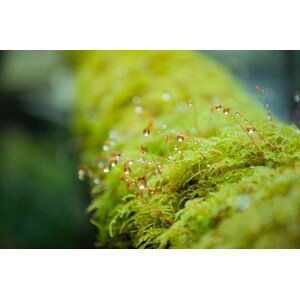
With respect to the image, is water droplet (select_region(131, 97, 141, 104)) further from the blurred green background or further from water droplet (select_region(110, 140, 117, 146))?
the blurred green background

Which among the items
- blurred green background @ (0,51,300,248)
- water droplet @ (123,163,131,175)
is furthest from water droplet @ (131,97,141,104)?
water droplet @ (123,163,131,175)

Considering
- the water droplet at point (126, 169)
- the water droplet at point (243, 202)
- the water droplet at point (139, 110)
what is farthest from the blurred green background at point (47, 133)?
the water droplet at point (243, 202)

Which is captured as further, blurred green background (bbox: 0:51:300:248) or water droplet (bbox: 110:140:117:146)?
blurred green background (bbox: 0:51:300:248)

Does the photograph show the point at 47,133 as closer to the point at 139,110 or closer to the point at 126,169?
the point at 139,110

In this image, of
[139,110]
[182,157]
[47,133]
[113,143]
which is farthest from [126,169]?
[47,133]

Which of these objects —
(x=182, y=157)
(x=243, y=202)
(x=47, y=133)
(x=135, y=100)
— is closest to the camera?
(x=243, y=202)
